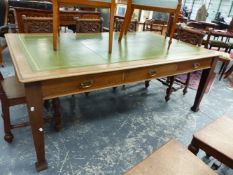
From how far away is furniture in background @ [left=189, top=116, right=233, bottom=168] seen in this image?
117 cm

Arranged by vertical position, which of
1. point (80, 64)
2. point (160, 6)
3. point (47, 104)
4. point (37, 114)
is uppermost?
point (160, 6)

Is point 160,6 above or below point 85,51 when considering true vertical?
above

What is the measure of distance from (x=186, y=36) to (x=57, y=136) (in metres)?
2.00

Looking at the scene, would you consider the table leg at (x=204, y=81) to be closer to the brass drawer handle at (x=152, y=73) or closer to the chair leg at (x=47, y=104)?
the brass drawer handle at (x=152, y=73)

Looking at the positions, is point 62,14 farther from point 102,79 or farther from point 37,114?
point 37,114

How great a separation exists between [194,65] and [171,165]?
3.94ft

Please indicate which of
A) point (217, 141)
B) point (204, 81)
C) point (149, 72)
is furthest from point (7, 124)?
point (204, 81)

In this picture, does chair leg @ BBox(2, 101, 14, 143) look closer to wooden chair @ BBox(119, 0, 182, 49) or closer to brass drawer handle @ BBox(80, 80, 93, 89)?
brass drawer handle @ BBox(80, 80, 93, 89)

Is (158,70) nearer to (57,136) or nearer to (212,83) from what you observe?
(57,136)

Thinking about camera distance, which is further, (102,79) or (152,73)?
(152,73)

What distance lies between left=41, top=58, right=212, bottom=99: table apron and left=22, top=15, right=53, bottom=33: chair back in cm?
114

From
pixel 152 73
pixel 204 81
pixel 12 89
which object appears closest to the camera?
pixel 12 89

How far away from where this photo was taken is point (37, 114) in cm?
119

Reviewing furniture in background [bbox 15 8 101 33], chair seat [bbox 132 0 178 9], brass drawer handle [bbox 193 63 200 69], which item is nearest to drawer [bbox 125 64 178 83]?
brass drawer handle [bbox 193 63 200 69]
